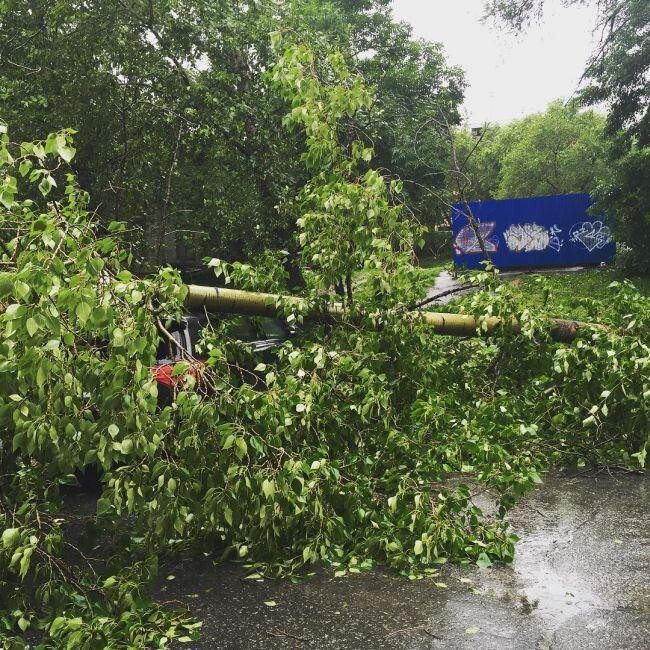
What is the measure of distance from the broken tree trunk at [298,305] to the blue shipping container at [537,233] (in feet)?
57.0

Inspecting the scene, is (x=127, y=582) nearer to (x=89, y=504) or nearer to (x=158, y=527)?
(x=158, y=527)

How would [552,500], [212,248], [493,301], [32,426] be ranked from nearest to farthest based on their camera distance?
[32,426]
[552,500]
[493,301]
[212,248]

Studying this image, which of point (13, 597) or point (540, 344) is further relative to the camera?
point (540, 344)

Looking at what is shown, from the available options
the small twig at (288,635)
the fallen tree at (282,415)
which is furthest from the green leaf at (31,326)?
the small twig at (288,635)

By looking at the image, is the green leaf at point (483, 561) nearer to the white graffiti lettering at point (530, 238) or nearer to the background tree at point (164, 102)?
the background tree at point (164, 102)

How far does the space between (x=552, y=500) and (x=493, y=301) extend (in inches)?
72.2

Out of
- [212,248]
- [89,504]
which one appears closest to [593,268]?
[212,248]

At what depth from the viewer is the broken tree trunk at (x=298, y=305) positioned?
5535mm

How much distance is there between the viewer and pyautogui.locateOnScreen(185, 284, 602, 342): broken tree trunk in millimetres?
5535

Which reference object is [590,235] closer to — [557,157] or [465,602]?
[557,157]

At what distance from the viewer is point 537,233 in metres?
25.2

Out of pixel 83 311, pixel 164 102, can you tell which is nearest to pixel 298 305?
pixel 83 311

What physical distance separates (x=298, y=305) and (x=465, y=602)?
105 inches

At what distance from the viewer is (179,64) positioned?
1184cm
